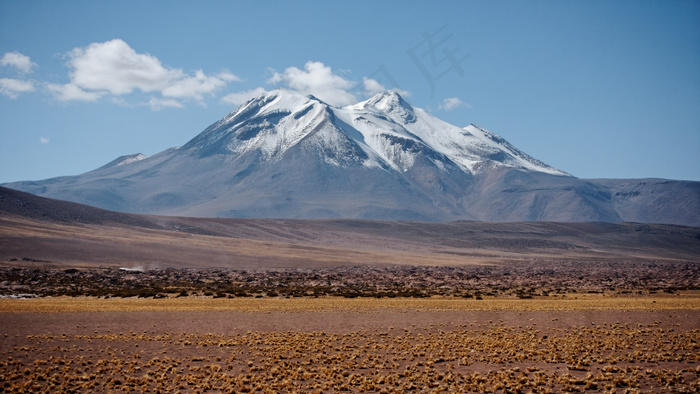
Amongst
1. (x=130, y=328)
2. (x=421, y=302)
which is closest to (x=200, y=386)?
(x=130, y=328)

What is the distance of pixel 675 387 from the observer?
15.7m

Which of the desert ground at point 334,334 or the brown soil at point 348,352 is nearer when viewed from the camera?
the brown soil at point 348,352

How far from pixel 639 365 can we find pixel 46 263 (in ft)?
219

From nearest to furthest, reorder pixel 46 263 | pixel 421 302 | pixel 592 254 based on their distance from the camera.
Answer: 1. pixel 421 302
2. pixel 46 263
3. pixel 592 254

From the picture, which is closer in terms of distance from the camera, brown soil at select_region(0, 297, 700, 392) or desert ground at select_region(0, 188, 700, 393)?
brown soil at select_region(0, 297, 700, 392)

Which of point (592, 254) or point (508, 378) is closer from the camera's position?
point (508, 378)

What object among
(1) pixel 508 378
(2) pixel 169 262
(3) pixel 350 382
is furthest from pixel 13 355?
(2) pixel 169 262

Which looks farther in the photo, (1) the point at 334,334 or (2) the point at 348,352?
(1) the point at 334,334

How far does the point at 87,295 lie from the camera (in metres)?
41.6

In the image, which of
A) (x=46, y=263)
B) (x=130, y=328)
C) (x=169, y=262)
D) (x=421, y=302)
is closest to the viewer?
(x=130, y=328)

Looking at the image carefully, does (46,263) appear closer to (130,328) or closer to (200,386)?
(130,328)

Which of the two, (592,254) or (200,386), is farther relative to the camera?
(592,254)

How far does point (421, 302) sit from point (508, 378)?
21.5 meters

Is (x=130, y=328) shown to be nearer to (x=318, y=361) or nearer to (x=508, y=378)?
(x=318, y=361)
